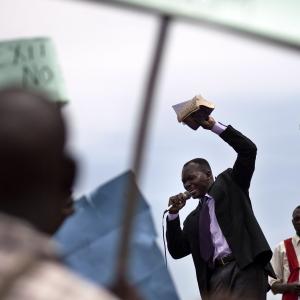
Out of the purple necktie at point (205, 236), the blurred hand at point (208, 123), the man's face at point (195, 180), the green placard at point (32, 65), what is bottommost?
the purple necktie at point (205, 236)

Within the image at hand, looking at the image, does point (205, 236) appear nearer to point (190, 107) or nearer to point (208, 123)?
point (208, 123)

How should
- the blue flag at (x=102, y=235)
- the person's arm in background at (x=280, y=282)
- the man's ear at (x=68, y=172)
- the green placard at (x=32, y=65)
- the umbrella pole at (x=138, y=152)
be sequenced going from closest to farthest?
the man's ear at (x=68, y=172) → the umbrella pole at (x=138, y=152) → the green placard at (x=32, y=65) → the blue flag at (x=102, y=235) → the person's arm in background at (x=280, y=282)

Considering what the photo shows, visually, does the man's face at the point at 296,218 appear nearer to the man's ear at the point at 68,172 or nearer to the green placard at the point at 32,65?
the green placard at the point at 32,65

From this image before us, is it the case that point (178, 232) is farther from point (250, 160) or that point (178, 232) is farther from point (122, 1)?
point (122, 1)

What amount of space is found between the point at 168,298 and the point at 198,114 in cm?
190

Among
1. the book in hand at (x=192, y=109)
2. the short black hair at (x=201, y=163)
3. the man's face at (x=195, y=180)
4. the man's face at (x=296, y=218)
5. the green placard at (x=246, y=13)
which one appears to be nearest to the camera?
the green placard at (x=246, y=13)

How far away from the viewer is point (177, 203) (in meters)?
5.89

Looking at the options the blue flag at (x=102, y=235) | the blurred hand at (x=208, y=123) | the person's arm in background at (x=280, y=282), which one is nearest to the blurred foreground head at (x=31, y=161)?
the blue flag at (x=102, y=235)

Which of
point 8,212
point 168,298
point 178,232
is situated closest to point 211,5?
point 8,212

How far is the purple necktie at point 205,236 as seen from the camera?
5.60 metres

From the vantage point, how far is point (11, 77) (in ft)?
10.1

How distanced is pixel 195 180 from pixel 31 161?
4209 millimetres

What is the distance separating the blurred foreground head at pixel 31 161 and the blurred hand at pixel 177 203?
163 inches

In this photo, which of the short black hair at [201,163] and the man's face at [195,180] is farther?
the short black hair at [201,163]
